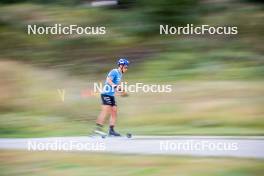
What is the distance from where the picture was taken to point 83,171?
240 inches

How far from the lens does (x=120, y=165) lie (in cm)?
613

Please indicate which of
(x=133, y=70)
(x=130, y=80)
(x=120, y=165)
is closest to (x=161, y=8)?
(x=133, y=70)

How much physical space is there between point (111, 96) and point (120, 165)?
0.81 meters

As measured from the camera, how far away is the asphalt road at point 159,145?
6.25 metres

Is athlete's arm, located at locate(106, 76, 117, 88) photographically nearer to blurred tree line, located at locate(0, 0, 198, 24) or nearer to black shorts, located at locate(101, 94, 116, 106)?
black shorts, located at locate(101, 94, 116, 106)

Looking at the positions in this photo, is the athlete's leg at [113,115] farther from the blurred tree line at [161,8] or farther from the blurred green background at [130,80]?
the blurred tree line at [161,8]

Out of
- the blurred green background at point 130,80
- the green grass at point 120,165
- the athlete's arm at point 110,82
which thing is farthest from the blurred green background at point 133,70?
the green grass at point 120,165

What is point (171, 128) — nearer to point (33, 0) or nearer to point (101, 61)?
point (101, 61)

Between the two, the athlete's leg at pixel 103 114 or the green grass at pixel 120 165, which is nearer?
the green grass at pixel 120 165

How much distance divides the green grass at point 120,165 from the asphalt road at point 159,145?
0.08 meters

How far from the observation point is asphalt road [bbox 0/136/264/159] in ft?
20.5

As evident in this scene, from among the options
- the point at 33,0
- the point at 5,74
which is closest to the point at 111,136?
the point at 5,74

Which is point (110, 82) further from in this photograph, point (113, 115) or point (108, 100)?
point (113, 115)

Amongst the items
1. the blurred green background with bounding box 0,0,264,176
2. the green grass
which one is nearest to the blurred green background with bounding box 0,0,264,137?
the blurred green background with bounding box 0,0,264,176
